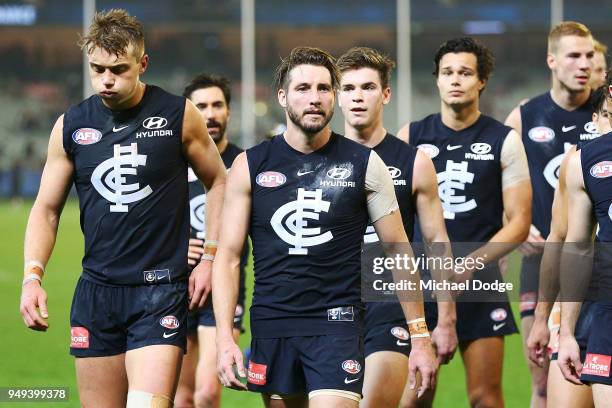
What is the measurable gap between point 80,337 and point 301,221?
1.37 metres

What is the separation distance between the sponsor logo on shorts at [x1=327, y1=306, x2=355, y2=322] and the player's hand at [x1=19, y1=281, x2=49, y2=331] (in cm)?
144

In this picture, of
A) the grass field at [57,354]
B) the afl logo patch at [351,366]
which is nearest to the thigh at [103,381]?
the afl logo patch at [351,366]

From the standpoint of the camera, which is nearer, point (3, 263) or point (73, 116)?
point (73, 116)

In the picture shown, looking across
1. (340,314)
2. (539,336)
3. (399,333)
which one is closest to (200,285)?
(340,314)

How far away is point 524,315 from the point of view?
8.18 m

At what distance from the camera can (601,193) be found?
17.4 ft

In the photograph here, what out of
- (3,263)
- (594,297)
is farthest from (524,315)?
(3,263)

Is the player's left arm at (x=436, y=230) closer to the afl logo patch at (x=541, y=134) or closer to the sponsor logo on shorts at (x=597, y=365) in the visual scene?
the sponsor logo on shorts at (x=597, y=365)

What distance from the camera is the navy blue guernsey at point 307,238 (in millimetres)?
5609

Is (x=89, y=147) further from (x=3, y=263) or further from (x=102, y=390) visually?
(x=3, y=263)

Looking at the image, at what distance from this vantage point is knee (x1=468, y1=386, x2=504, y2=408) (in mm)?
7246

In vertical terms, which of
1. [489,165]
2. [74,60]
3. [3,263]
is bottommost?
[3,263]

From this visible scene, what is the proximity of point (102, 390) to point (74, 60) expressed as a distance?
89.7 feet

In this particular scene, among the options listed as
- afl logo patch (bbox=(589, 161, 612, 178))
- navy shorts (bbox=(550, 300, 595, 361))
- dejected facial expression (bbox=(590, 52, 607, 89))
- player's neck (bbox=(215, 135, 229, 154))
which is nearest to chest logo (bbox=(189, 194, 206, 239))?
player's neck (bbox=(215, 135, 229, 154))
